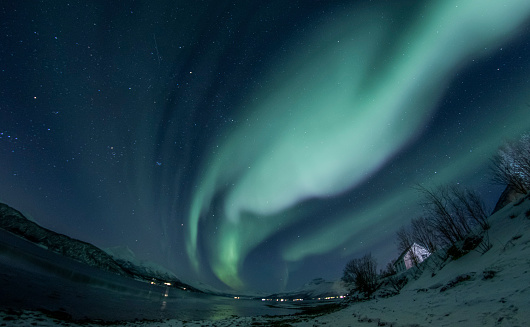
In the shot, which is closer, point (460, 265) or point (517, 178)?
point (460, 265)

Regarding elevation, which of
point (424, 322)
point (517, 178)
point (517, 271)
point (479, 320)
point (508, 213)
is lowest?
point (424, 322)

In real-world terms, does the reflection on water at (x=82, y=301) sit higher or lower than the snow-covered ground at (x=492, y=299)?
lower

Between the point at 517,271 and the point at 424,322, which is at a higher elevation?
the point at 517,271

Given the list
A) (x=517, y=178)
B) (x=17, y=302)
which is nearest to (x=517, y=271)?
(x=517, y=178)

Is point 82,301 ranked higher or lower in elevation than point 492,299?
lower

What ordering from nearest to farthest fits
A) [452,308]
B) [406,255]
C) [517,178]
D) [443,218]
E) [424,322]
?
[424,322], [452,308], [517,178], [443,218], [406,255]

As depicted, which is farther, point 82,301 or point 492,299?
point 82,301

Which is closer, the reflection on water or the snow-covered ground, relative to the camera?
the snow-covered ground

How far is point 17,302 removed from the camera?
19.1m

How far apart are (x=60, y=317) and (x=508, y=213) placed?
44.0 meters

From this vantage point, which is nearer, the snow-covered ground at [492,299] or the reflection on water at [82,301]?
the snow-covered ground at [492,299]

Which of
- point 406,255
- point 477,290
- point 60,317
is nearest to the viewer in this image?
point 477,290

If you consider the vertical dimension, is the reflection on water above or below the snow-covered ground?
below

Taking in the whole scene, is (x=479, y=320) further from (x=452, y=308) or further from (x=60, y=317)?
(x=60, y=317)
